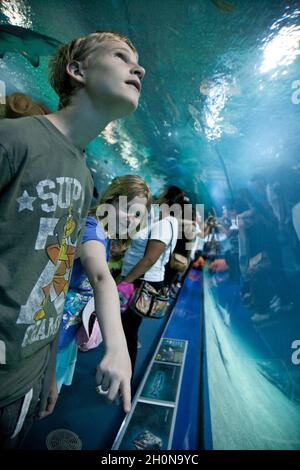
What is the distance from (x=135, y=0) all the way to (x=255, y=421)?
9.78 ft

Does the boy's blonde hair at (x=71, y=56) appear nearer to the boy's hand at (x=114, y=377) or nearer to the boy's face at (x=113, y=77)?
the boy's face at (x=113, y=77)

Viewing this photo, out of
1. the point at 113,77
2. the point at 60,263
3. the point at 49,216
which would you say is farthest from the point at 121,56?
the point at 60,263

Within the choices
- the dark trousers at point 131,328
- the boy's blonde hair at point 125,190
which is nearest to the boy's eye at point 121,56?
the boy's blonde hair at point 125,190

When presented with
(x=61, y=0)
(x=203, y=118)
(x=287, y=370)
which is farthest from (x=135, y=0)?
(x=287, y=370)

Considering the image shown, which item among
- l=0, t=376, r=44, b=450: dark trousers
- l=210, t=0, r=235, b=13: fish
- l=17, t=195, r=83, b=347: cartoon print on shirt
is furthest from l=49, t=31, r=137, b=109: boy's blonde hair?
l=210, t=0, r=235, b=13: fish

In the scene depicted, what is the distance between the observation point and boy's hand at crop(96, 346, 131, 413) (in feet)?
1.67

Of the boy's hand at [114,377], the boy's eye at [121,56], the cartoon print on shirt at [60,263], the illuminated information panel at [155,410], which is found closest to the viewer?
the boy's hand at [114,377]

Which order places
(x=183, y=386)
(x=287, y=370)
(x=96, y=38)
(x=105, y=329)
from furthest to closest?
1. (x=183, y=386)
2. (x=287, y=370)
3. (x=96, y=38)
4. (x=105, y=329)

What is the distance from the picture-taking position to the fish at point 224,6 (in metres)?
1.39

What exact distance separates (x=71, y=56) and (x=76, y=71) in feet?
0.29

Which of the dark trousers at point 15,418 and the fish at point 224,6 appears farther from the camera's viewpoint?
the fish at point 224,6

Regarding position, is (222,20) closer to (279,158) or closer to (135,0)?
(135,0)

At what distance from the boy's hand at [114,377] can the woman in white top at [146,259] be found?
1.17m

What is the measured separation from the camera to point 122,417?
162 centimetres
